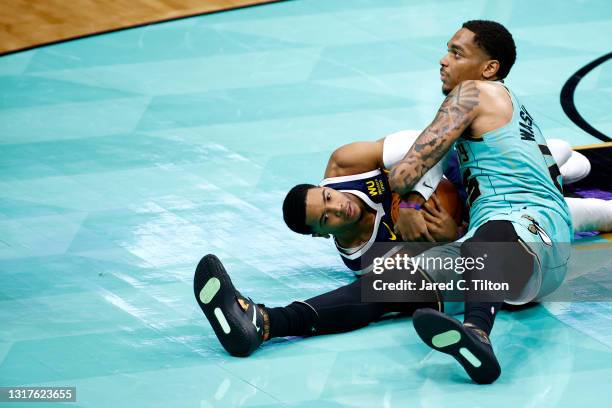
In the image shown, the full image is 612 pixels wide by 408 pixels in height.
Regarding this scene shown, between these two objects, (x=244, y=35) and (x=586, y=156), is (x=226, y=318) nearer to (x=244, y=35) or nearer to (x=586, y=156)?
(x=586, y=156)

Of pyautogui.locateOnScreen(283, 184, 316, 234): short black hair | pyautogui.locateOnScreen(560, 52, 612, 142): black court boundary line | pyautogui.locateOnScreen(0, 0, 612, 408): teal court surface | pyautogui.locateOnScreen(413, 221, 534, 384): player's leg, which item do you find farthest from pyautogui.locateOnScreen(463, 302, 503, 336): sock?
pyautogui.locateOnScreen(560, 52, 612, 142): black court boundary line

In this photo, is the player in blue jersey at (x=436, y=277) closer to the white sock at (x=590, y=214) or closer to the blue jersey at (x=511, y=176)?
the blue jersey at (x=511, y=176)

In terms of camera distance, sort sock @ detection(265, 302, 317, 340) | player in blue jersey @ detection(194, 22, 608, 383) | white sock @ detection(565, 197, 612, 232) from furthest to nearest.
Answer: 1. white sock @ detection(565, 197, 612, 232)
2. sock @ detection(265, 302, 317, 340)
3. player in blue jersey @ detection(194, 22, 608, 383)

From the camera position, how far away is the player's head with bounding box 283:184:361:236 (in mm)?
4957

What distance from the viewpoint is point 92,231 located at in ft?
19.5

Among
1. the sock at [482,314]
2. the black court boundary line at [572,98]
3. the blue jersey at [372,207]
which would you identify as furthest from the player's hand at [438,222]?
the black court boundary line at [572,98]

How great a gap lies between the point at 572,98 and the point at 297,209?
2923mm

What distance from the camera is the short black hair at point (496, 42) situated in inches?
202

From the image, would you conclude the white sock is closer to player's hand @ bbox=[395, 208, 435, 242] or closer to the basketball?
the basketball

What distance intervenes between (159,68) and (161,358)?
3731 mm

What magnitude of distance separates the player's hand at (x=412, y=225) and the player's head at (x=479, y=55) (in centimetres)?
69

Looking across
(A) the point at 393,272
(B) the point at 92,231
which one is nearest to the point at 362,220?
(A) the point at 393,272

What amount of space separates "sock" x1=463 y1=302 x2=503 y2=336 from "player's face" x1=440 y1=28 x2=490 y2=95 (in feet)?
3.95

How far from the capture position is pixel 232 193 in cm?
626
